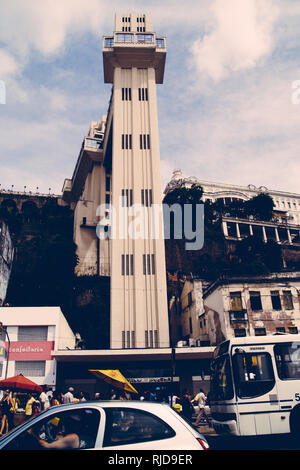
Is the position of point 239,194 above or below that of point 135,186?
above

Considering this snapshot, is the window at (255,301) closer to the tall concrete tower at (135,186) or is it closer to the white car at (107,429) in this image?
the tall concrete tower at (135,186)

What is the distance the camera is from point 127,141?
49000mm

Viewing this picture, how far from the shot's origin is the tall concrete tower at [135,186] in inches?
1593

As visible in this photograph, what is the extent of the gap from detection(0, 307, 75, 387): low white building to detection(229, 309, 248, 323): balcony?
16.0 meters

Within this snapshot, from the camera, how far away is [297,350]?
12703 mm

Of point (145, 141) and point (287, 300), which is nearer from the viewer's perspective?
point (287, 300)

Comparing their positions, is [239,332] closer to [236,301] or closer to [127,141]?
[236,301]

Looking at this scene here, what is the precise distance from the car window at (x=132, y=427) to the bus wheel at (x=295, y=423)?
8.49m

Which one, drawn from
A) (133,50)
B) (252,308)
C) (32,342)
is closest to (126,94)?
(133,50)

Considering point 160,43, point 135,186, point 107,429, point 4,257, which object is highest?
point 160,43

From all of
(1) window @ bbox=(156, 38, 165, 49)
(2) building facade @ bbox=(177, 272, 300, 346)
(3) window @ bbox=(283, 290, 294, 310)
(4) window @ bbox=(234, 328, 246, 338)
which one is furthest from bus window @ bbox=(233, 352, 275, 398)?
(1) window @ bbox=(156, 38, 165, 49)

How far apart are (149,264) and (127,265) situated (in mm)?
2424

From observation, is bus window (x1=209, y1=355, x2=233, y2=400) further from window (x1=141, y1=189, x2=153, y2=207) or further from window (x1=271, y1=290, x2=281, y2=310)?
window (x1=141, y1=189, x2=153, y2=207)

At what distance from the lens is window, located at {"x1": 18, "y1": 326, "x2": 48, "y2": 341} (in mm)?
31906
